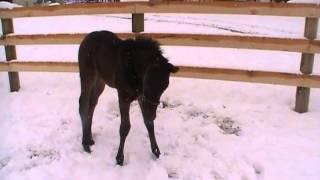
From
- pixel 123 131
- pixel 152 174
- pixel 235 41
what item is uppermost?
pixel 235 41

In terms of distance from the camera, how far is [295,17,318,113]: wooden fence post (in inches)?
207

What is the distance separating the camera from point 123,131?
170 inches

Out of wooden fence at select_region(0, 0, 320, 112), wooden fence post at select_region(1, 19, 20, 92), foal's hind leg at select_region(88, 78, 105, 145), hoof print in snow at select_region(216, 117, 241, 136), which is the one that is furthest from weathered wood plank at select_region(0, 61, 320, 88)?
wooden fence post at select_region(1, 19, 20, 92)

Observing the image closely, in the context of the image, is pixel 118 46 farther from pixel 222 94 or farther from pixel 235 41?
pixel 222 94

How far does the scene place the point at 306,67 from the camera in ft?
17.5

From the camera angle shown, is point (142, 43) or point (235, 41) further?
point (235, 41)

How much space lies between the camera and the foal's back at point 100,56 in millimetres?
4387

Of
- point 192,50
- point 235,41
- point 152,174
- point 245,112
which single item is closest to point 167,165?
point 152,174

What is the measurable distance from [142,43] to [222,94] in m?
2.25

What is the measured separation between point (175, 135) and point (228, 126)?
71 centimetres

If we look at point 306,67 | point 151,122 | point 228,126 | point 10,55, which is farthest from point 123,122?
point 10,55

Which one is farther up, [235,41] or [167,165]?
[235,41]

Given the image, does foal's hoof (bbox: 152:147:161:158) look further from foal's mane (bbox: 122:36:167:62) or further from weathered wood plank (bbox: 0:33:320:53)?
weathered wood plank (bbox: 0:33:320:53)

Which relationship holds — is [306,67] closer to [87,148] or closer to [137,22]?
[137,22]
